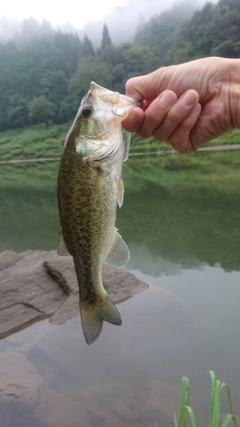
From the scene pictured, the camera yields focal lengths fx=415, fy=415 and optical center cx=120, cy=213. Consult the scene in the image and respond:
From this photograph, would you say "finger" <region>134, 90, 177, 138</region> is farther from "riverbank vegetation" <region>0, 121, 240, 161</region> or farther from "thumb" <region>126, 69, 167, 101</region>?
"riverbank vegetation" <region>0, 121, 240, 161</region>

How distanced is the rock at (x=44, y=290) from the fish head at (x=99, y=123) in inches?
162

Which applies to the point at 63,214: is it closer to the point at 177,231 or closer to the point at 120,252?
the point at 120,252

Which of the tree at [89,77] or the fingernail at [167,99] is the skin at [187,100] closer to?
the fingernail at [167,99]

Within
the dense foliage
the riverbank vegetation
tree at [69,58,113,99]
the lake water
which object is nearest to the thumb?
the lake water

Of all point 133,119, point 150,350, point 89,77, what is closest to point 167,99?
point 133,119

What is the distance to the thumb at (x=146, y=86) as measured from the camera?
2.48 metres

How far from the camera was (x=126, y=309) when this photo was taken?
585 centimetres

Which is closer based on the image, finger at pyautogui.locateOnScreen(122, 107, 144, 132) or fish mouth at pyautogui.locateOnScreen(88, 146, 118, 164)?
fish mouth at pyautogui.locateOnScreen(88, 146, 118, 164)

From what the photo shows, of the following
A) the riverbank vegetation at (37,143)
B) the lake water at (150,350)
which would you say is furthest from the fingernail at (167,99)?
the riverbank vegetation at (37,143)

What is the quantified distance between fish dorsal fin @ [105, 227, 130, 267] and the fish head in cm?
48

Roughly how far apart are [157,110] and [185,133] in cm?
37

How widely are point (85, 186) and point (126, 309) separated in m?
4.05

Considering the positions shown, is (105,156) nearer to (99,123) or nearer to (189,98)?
(99,123)

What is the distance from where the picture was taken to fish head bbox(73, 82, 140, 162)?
6.77 feet
